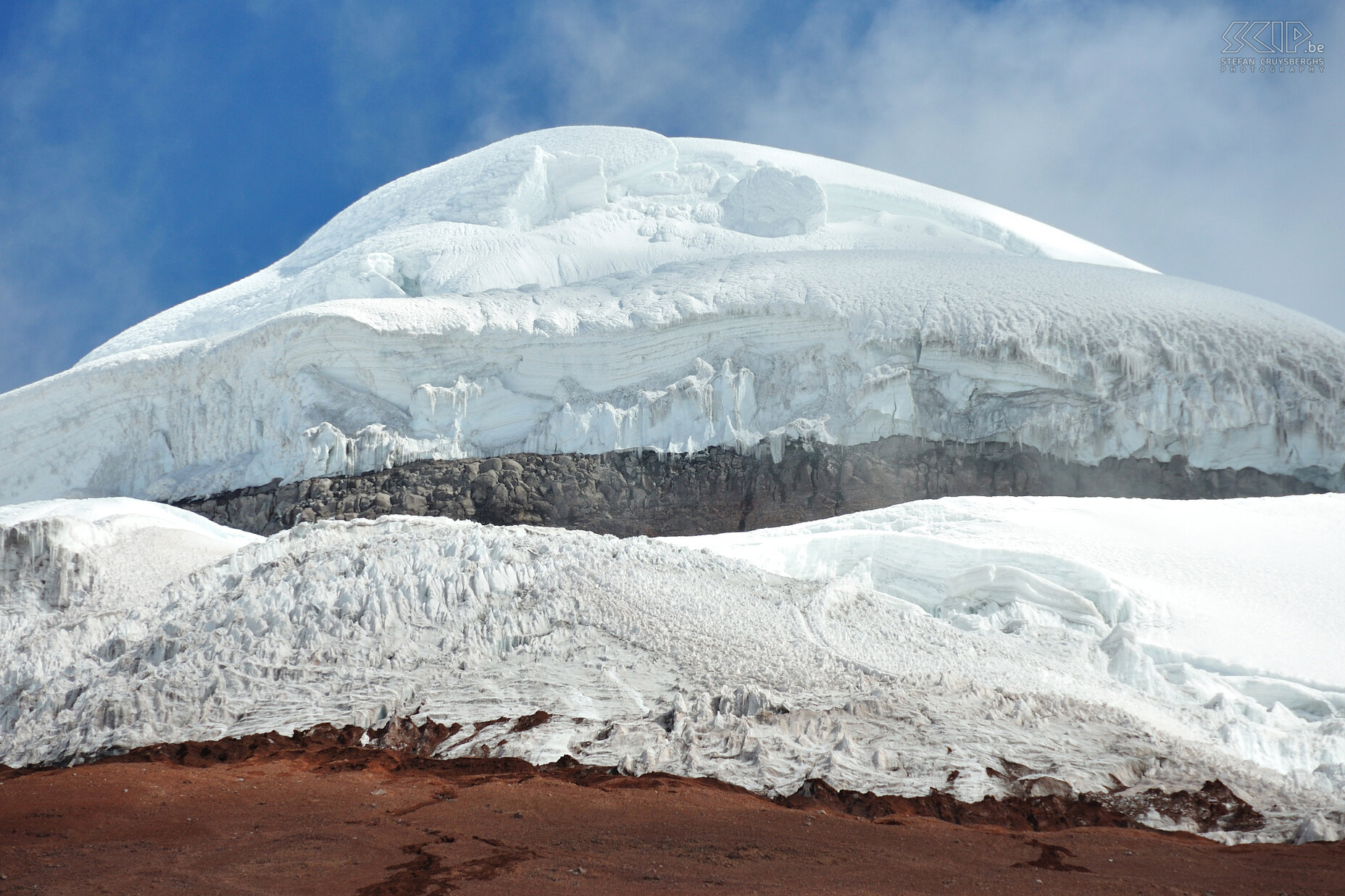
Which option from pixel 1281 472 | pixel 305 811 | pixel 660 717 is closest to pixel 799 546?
pixel 660 717

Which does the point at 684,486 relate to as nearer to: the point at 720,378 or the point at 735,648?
the point at 720,378

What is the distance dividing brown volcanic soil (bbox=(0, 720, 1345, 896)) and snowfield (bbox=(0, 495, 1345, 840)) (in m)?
0.48

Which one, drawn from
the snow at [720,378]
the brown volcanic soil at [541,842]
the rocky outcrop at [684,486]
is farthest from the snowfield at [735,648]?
the snow at [720,378]

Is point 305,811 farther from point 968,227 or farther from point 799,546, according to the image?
point 968,227

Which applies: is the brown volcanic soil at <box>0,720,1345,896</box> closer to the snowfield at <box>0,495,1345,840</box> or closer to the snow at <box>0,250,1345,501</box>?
the snowfield at <box>0,495,1345,840</box>

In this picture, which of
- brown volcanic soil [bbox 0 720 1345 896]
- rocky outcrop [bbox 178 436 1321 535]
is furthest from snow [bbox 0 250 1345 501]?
brown volcanic soil [bbox 0 720 1345 896]

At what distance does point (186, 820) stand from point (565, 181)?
16483mm

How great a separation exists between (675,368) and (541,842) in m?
11.0

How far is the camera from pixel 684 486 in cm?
1388

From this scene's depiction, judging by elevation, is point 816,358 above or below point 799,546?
above

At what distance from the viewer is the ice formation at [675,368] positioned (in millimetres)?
13078

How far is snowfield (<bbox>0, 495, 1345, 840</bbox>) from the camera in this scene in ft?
18.0

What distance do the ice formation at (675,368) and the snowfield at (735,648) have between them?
14.3 ft

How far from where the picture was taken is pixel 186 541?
8.91 metres
